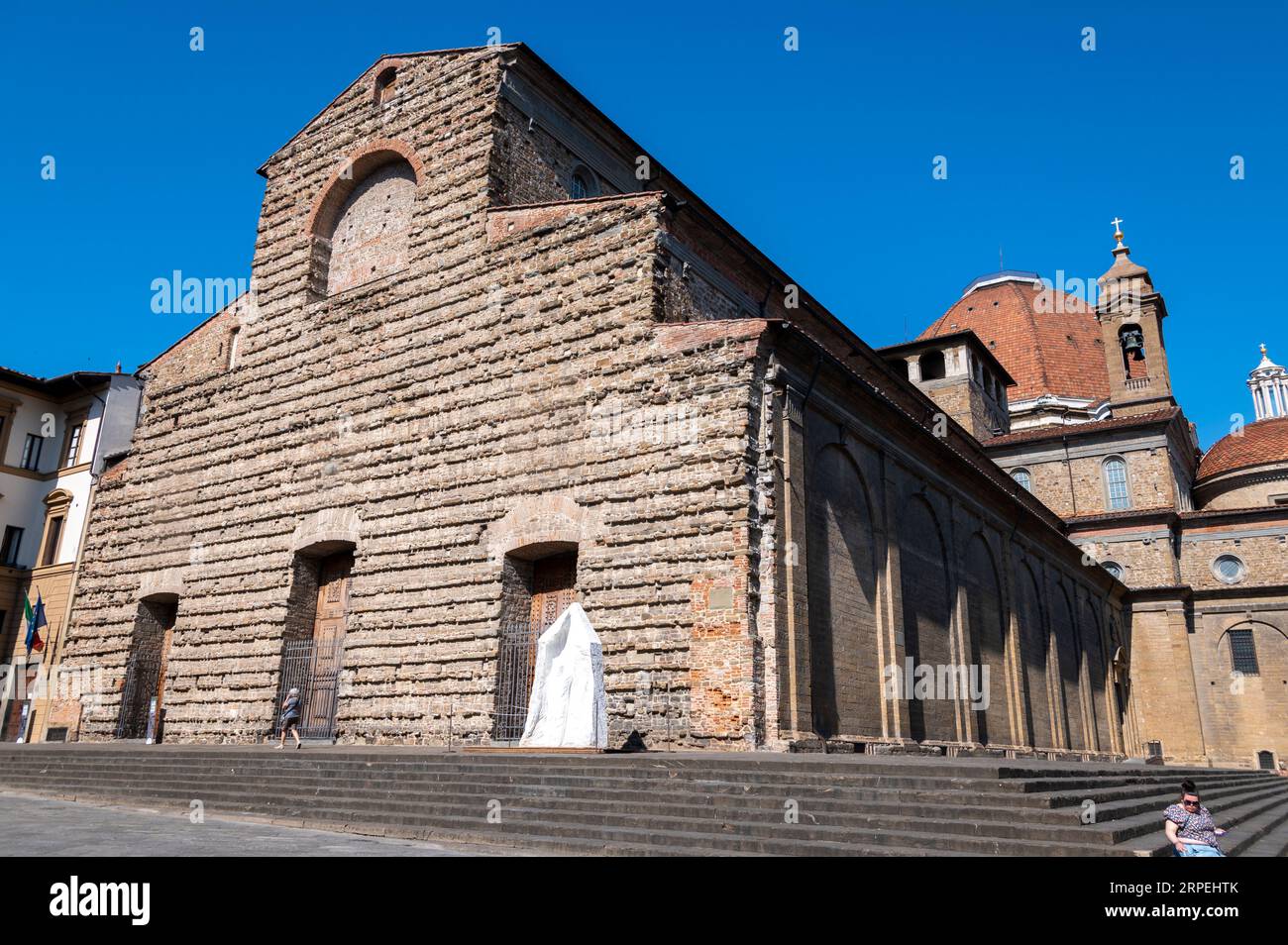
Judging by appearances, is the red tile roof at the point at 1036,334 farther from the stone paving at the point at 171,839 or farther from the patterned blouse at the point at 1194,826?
the stone paving at the point at 171,839

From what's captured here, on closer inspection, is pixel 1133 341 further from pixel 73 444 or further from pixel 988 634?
pixel 73 444

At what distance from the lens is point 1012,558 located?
26906 mm

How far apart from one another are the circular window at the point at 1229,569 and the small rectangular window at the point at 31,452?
42779 mm

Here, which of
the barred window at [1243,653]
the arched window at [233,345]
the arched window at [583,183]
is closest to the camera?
the arched window at [583,183]

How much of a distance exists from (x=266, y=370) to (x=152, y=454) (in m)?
4.16

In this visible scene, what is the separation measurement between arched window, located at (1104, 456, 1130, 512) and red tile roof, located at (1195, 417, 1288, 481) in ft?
21.1

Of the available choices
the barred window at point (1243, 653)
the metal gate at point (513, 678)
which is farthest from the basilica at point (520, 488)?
the barred window at point (1243, 653)

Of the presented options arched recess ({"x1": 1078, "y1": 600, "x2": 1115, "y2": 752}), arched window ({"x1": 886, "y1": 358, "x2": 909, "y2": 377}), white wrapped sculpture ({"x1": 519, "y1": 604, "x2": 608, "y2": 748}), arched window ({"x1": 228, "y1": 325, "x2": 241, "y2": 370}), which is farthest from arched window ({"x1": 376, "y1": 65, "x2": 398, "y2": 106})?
arched recess ({"x1": 1078, "y1": 600, "x2": 1115, "y2": 752})

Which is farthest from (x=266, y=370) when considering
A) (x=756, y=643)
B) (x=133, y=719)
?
(x=756, y=643)

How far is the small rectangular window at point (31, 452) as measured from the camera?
29.7 m

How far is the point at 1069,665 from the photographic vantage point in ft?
103

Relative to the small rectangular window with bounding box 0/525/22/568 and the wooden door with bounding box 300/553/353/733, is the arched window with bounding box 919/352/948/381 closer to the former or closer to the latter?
the wooden door with bounding box 300/553/353/733

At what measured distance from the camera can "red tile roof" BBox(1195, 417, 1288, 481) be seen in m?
42.2
